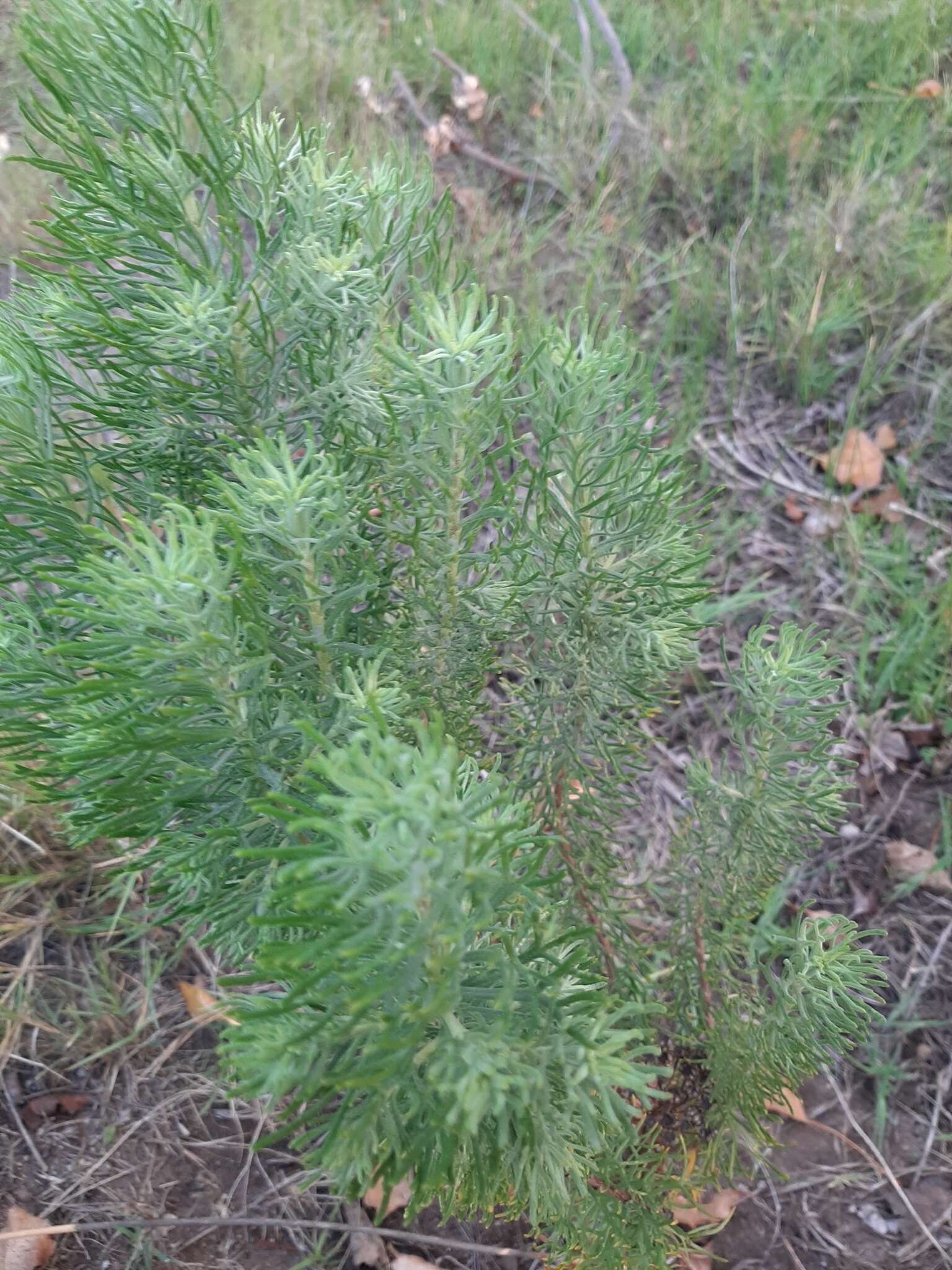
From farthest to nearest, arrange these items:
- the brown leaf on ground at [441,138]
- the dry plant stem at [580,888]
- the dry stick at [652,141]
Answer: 1. the brown leaf on ground at [441,138]
2. the dry stick at [652,141]
3. the dry plant stem at [580,888]

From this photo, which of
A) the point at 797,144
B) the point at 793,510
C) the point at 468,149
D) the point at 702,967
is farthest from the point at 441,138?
the point at 702,967

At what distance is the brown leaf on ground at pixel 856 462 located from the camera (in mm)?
2561

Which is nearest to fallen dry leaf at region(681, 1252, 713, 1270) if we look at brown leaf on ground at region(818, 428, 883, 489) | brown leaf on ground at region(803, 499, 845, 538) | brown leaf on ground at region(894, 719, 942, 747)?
brown leaf on ground at region(894, 719, 942, 747)

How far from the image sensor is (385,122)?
3.09 metres

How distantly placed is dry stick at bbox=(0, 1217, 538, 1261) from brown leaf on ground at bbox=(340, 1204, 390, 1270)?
0.01m

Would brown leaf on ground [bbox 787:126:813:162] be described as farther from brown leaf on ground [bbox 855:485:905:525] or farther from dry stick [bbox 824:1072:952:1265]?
dry stick [bbox 824:1072:952:1265]

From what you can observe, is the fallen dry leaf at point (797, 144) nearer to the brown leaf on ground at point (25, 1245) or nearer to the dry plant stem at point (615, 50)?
the dry plant stem at point (615, 50)

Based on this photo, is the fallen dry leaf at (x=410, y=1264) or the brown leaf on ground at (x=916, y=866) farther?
the brown leaf on ground at (x=916, y=866)

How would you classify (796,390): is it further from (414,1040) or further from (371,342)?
(414,1040)

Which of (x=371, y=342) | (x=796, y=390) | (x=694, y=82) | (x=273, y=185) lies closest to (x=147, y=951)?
(x=371, y=342)

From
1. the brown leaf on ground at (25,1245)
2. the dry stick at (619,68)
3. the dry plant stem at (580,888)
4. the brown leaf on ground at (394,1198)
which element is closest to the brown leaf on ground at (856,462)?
the dry stick at (619,68)

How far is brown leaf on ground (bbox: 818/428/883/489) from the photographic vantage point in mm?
2561

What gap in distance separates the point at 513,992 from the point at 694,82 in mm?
3404

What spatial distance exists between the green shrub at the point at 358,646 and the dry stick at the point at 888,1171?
61cm
